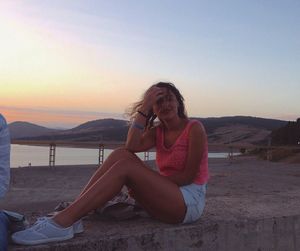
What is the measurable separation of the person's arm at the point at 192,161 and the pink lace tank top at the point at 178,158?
0.19 ft

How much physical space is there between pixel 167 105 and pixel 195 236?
3.45 feet

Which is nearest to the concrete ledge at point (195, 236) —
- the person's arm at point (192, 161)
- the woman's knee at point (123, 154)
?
the person's arm at point (192, 161)

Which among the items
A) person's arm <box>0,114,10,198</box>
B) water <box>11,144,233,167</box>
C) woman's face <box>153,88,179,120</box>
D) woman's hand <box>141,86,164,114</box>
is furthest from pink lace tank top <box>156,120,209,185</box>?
water <box>11,144,233,167</box>

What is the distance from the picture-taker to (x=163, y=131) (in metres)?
4.27

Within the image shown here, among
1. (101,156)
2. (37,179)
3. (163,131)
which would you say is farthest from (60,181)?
(163,131)

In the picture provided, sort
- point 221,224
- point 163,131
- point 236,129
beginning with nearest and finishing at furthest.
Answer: point 221,224
point 163,131
point 236,129

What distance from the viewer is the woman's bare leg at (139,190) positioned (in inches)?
138

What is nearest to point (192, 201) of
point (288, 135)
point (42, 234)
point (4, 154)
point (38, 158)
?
point (42, 234)

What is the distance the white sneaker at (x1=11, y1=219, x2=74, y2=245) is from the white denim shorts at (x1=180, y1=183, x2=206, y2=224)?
0.92 m

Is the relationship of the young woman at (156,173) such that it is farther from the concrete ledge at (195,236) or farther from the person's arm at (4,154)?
the person's arm at (4,154)

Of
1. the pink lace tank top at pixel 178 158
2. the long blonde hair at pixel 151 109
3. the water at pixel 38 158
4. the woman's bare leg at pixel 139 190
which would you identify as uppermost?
the long blonde hair at pixel 151 109

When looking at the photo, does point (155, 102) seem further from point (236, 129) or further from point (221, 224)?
point (236, 129)

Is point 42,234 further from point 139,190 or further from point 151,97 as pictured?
point 151,97

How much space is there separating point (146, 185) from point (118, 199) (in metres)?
0.37
